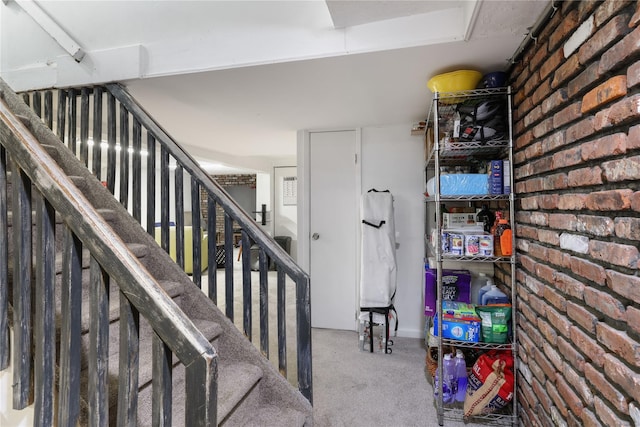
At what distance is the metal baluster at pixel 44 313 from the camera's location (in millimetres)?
1003

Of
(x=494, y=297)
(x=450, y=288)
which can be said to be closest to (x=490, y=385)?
(x=494, y=297)

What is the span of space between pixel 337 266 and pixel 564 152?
2259mm

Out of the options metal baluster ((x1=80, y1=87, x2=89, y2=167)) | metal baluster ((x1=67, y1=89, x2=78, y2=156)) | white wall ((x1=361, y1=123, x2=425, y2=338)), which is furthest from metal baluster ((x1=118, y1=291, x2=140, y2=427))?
white wall ((x1=361, y1=123, x2=425, y2=338))

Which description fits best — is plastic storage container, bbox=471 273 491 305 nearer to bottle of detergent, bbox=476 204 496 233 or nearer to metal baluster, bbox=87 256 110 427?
bottle of detergent, bbox=476 204 496 233

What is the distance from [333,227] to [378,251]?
62 centimetres

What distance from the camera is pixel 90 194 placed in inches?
79.6

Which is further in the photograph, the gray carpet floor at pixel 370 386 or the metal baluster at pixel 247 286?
the gray carpet floor at pixel 370 386

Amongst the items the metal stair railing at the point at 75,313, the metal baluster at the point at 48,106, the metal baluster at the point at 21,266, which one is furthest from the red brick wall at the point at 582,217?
the metal baluster at the point at 48,106

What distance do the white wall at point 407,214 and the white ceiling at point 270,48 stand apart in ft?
1.60

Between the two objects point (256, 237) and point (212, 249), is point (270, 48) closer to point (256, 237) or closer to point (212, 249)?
point (256, 237)

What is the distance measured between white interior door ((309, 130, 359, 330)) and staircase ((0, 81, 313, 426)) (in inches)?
59.8

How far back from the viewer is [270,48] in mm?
1737

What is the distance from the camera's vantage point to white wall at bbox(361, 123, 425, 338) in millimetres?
2953

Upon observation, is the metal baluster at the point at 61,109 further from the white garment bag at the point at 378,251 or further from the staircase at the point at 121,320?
the white garment bag at the point at 378,251
